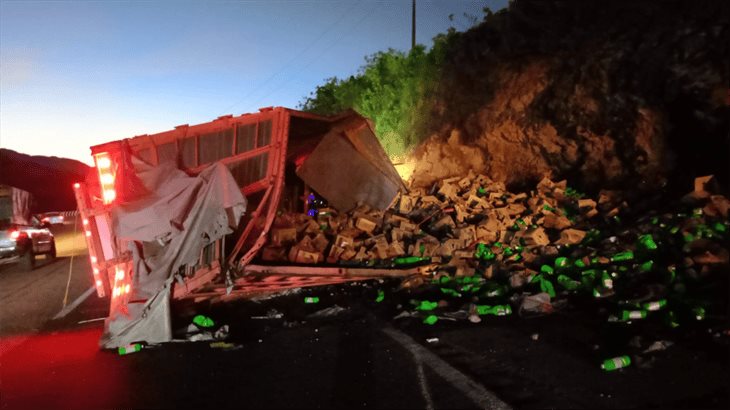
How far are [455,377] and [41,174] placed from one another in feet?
103

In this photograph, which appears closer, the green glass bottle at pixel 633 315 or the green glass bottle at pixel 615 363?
the green glass bottle at pixel 615 363

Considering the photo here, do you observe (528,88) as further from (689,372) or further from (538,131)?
(689,372)

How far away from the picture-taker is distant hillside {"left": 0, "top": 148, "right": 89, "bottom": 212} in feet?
85.8

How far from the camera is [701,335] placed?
4.46 meters

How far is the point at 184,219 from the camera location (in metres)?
5.37

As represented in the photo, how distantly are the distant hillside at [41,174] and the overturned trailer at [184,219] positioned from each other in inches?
866

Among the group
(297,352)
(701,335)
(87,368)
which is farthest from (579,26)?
(87,368)

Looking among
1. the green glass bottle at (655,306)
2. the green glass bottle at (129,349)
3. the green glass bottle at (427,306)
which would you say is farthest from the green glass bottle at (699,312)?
the green glass bottle at (129,349)

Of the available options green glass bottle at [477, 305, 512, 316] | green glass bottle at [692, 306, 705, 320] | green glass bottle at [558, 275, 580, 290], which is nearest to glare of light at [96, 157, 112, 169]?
green glass bottle at [477, 305, 512, 316]

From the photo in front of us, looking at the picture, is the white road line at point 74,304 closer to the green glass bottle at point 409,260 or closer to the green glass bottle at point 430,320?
the green glass bottle at point 409,260

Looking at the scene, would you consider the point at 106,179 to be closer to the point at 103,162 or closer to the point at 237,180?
the point at 103,162

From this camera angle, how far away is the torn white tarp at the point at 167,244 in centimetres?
536

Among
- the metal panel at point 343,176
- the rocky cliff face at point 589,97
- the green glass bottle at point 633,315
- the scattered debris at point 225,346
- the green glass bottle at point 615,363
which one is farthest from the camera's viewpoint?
the metal panel at point 343,176

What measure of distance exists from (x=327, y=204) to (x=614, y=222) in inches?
201
